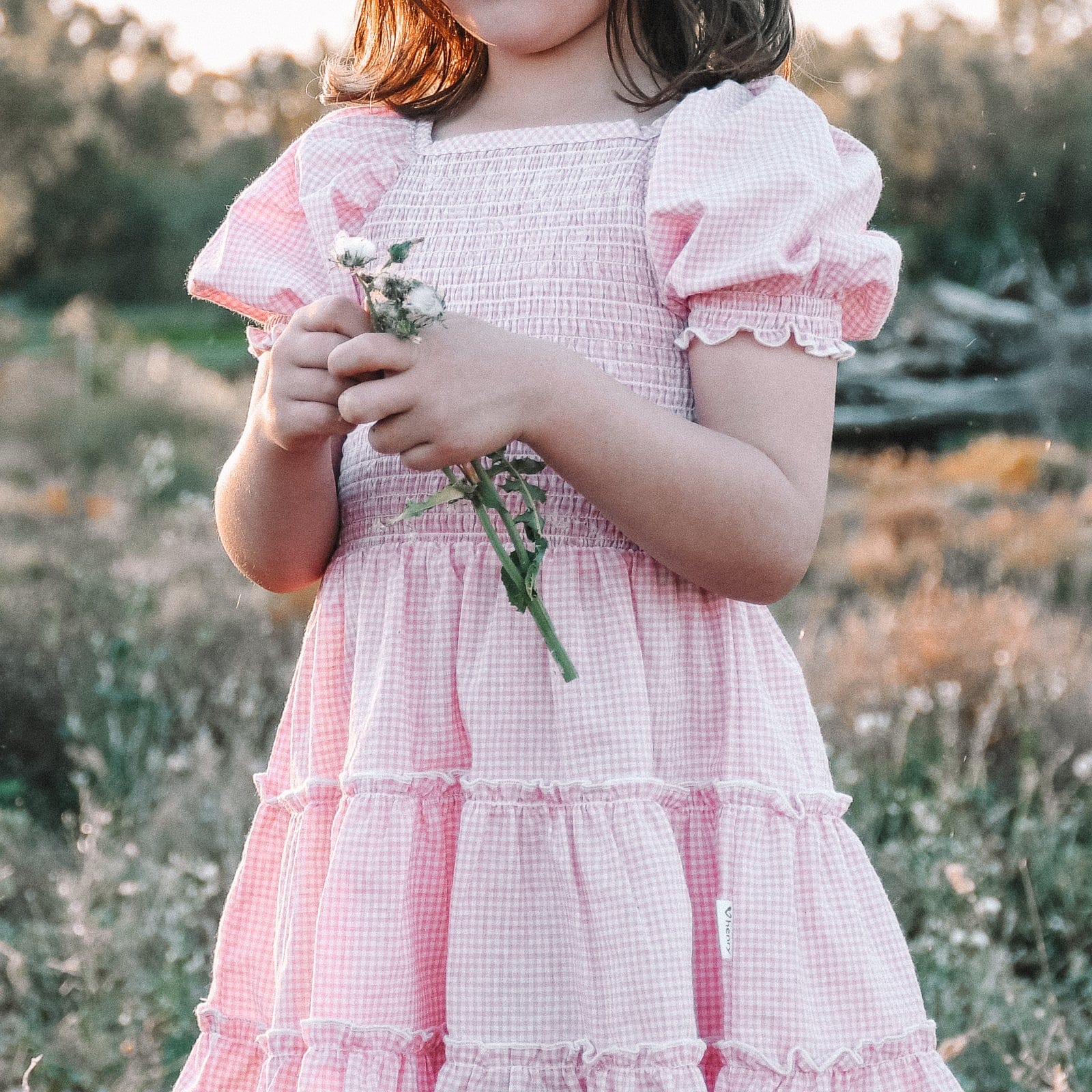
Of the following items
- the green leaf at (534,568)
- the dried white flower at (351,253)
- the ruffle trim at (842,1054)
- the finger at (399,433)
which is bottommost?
the ruffle trim at (842,1054)

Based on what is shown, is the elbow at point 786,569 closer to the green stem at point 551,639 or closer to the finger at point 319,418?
the green stem at point 551,639

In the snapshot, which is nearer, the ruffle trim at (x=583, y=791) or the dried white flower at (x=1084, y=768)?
the ruffle trim at (x=583, y=791)

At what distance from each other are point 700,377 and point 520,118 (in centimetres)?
37

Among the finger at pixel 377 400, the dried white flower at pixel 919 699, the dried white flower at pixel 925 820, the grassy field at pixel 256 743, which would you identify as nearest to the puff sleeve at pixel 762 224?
the finger at pixel 377 400

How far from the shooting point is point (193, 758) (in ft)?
10.7

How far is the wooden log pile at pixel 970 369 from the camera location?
7410 mm

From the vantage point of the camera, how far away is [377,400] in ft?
3.32

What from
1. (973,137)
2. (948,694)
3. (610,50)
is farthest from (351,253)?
(973,137)

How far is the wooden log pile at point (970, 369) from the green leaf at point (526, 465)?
21.1 ft

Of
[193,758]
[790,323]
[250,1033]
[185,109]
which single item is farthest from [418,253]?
[185,109]

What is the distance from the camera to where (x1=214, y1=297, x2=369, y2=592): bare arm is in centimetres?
108

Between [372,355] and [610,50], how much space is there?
0.60m

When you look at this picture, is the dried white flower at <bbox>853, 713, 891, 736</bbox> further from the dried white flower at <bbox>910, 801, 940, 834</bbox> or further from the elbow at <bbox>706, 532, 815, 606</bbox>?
the elbow at <bbox>706, 532, 815, 606</bbox>

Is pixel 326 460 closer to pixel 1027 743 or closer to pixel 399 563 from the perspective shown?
pixel 399 563
